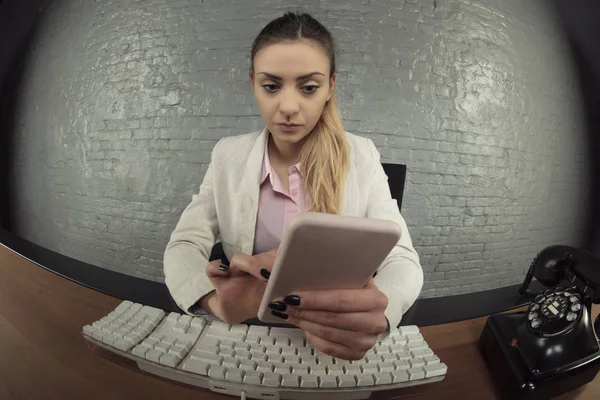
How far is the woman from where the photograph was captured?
1.01ft

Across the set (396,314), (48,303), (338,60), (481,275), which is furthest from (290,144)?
(48,303)

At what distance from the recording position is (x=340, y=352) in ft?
1.18

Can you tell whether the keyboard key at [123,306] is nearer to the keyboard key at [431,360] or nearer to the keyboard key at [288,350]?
the keyboard key at [288,350]

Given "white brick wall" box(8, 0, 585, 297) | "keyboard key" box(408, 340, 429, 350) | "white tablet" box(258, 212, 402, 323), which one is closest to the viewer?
"white tablet" box(258, 212, 402, 323)

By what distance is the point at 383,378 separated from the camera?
15.3 inches

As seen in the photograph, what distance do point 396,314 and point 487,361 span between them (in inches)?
9.8

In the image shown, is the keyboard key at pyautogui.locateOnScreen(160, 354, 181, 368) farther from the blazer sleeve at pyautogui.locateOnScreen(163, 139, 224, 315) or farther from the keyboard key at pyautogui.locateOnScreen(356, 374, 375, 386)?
the keyboard key at pyautogui.locateOnScreen(356, 374, 375, 386)

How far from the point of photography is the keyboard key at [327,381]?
37 centimetres

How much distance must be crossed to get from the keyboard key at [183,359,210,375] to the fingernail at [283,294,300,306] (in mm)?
171

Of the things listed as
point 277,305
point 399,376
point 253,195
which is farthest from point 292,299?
point 399,376

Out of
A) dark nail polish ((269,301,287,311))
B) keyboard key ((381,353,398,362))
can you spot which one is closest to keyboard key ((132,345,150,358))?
dark nail polish ((269,301,287,311))

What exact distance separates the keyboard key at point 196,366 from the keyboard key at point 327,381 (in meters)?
0.14

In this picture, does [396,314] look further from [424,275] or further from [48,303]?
[48,303]


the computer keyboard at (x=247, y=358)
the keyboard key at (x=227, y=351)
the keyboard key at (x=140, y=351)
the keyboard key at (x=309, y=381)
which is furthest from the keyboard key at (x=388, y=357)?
the keyboard key at (x=140, y=351)
